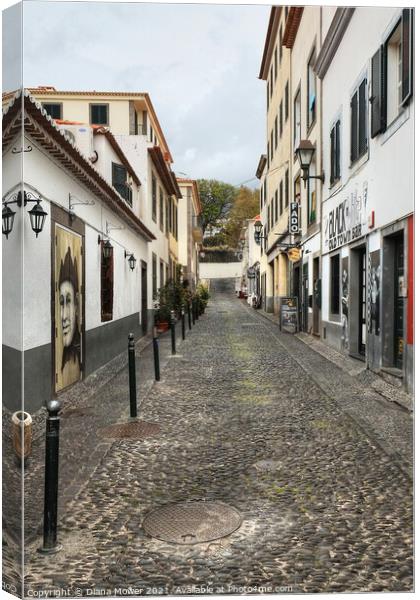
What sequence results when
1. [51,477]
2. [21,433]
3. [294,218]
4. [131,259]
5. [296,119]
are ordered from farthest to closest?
1. [296,119]
2. [294,218]
3. [131,259]
4. [51,477]
5. [21,433]

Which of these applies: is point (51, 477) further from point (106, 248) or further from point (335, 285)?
point (335, 285)

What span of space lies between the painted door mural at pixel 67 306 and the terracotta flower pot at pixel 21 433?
161 centimetres

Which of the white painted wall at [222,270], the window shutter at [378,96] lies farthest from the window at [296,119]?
the white painted wall at [222,270]

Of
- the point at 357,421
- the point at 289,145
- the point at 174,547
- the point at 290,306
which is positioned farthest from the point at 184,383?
the point at 289,145

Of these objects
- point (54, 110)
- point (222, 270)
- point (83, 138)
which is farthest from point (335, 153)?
point (222, 270)

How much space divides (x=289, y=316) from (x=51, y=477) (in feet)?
46.7

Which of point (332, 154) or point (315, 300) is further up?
point (332, 154)

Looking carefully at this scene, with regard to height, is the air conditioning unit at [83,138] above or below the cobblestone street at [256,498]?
above

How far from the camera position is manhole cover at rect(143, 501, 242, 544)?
9.31 ft

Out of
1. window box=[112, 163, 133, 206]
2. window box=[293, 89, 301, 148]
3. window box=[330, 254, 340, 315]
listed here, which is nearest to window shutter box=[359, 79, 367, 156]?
window box=[330, 254, 340, 315]

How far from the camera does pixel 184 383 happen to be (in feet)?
25.1

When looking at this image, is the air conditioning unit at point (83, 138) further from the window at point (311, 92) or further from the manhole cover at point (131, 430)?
the window at point (311, 92)

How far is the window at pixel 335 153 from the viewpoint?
433 inches

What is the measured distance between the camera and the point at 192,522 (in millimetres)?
3029
